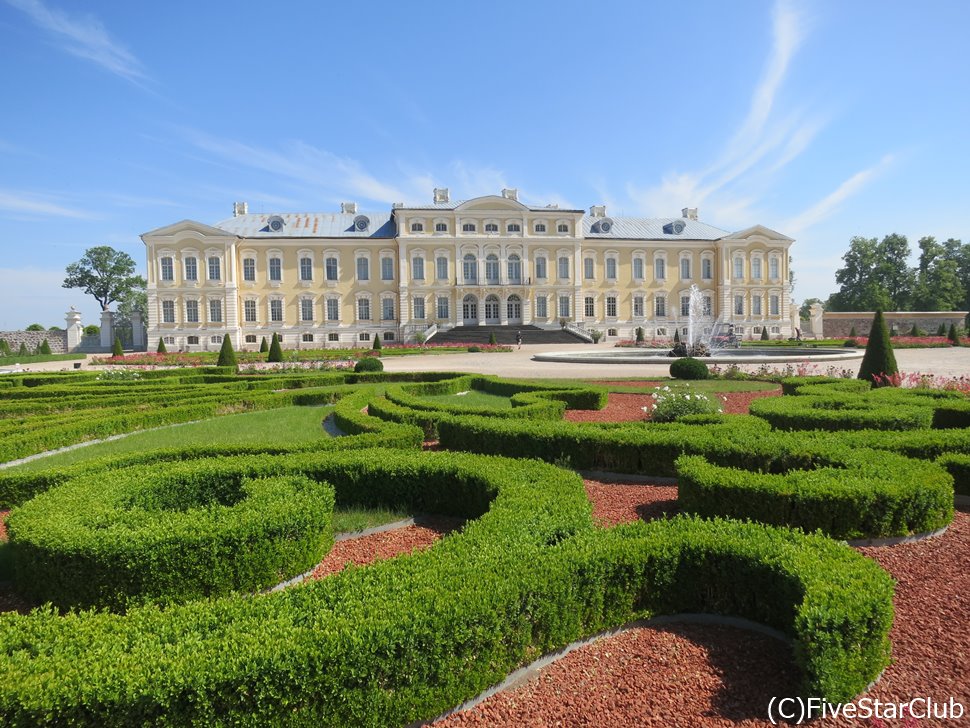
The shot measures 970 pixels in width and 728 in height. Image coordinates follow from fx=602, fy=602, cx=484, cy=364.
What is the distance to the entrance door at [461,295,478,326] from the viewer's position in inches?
1721

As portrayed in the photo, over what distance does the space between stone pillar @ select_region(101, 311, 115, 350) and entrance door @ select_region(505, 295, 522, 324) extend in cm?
2683

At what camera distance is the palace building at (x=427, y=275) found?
A: 134 ft

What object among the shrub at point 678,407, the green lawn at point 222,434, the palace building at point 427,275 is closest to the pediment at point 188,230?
the palace building at point 427,275

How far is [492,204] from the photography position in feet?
140

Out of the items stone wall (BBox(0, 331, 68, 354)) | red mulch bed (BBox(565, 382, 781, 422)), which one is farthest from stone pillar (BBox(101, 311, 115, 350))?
red mulch bed (BBox(565, 382, 781, 422))

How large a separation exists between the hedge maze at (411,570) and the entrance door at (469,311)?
37533 mm

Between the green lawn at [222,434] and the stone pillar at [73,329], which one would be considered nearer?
the green lawn at [222,434]

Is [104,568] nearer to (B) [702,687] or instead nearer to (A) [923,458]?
(B) [702,687]

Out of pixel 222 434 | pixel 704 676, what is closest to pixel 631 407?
pixel 222 434

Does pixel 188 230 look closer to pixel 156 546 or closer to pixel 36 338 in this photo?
pixel 36 338

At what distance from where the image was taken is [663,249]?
45.8 metres

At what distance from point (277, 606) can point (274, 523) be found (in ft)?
3.81

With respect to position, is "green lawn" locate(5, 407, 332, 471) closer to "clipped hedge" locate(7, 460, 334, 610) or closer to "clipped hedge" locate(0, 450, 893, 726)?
"clipped hedge" locate(7, 460, 334, 610)

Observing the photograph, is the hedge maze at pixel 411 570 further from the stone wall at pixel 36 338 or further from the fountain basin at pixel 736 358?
the stone wall at pixel 36 338
